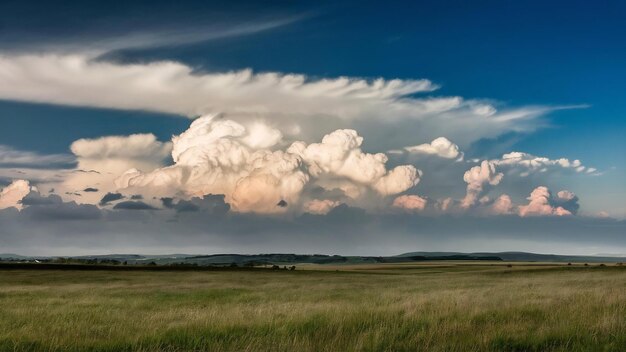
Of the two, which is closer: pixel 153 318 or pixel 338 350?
pixel 338 350

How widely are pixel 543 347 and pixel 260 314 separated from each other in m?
7.76

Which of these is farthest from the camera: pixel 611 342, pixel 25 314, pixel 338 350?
pixel 25 314

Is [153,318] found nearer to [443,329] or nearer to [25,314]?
[25,314]

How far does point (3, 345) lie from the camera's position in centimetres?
1072

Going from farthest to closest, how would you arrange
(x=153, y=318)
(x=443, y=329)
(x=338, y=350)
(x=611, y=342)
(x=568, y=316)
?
(x=153, y=318)
(x=568, y=316)
(x=443, y=329)
(x=611, y=342)
(x=338, y=350)

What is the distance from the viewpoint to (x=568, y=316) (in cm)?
1369


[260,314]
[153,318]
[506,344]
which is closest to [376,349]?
[506,344]

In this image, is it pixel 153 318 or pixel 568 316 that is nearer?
pixel 568 316

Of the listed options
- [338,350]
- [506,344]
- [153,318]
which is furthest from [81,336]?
[506,344]

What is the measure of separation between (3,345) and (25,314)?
817 centimetres

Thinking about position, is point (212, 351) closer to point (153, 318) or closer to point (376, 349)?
point (376, 349)

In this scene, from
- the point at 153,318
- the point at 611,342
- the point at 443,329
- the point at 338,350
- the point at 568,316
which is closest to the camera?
the point at 338,350

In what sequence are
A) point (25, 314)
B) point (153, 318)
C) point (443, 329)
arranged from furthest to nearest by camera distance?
point (25, 314) → point (153, 318) → point (443, 329)

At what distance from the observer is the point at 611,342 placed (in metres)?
10.3
